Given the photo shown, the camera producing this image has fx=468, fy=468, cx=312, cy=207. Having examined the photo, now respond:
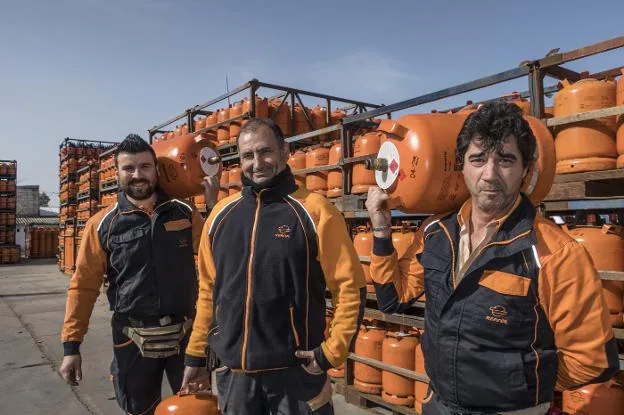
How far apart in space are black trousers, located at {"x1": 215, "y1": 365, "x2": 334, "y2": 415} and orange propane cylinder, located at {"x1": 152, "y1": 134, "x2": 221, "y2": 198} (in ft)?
5.77

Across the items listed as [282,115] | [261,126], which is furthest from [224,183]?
[261,126]

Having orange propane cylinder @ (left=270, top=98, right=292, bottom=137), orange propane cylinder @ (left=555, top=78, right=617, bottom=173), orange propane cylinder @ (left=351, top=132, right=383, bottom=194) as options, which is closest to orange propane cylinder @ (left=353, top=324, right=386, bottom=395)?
orange propane cylinder @ (left=351, top=132, right=383, bottom=194)

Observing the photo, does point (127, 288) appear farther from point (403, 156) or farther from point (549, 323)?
point (549, 323)

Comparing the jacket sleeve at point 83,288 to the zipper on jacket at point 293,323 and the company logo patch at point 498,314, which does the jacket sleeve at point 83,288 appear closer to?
the zipper on jacket at point 293,323

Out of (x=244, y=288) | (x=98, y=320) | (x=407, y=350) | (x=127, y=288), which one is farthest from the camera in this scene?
(x=98, y=320)

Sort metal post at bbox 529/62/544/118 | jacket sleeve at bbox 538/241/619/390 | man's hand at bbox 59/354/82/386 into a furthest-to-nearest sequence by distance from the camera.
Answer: metal post at bbox 529/62/544/118
man's hand at bbox 59/354/82/386
jacket sleeve at bbox 538/241/619/390

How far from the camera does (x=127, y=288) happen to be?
123 inches

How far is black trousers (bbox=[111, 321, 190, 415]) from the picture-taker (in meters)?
3.10

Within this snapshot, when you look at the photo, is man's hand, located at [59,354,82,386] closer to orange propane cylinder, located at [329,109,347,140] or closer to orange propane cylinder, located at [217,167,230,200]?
orange propane cylinder, located at [217,167,230,200]

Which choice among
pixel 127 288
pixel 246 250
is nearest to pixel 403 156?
pixel 246 250

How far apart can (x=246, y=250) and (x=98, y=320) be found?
793 cm

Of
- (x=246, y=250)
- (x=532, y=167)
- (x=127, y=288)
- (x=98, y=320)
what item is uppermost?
(x=532, y=167)

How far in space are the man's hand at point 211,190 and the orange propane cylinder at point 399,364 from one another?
233 cm

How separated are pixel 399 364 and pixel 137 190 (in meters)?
2.91
